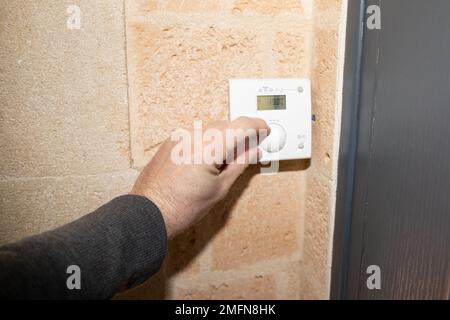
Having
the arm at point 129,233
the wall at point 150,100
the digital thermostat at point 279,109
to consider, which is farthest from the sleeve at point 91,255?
the digital thermostat at point 279,109

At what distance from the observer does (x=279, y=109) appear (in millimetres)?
727

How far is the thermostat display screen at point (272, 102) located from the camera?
2.36ft

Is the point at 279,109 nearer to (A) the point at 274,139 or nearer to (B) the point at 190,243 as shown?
(A) the point at 274,139

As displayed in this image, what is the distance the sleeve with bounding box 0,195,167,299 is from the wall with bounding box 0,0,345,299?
141 millimetres

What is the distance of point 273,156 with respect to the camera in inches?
28.9

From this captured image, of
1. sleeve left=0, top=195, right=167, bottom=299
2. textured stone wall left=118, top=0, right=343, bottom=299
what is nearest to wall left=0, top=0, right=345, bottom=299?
textured stone wall left=118, top=0, right=343, bottom=299

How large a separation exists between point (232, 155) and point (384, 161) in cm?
24

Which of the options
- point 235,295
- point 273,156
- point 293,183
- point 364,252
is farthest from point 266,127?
point 235,295

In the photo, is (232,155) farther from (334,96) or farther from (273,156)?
(334,96)

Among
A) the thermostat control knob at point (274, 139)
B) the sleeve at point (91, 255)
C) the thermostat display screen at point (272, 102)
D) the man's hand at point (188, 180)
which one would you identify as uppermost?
the thermostat display screen at point (272, 102)

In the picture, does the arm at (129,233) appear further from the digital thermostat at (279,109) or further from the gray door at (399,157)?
the gray door at (399,157)

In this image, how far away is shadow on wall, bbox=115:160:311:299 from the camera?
781mm

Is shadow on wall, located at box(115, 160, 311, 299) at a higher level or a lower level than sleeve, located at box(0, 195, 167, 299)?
lower

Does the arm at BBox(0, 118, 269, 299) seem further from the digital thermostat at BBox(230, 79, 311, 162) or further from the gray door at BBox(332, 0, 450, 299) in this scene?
the gray door at BBox(332, 0, 450, 299)
